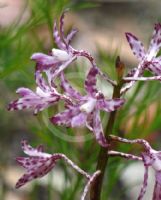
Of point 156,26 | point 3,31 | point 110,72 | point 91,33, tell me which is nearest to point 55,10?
point 3,31

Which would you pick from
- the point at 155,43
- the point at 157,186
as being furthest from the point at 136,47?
the point at 157,186

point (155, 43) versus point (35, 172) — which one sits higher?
point (155, 43)

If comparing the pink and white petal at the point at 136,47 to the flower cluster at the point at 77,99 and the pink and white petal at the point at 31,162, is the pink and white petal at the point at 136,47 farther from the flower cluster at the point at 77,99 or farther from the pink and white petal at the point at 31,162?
the pink and white petal at the point at 31,162

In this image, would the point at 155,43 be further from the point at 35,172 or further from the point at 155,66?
the point at 35,172

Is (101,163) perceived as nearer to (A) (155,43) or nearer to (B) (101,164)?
(B) (101,164)

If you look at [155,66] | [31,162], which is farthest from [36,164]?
[155,66]

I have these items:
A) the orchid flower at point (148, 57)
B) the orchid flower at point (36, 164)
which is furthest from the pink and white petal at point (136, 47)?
the orchid flower at point (36, 164)

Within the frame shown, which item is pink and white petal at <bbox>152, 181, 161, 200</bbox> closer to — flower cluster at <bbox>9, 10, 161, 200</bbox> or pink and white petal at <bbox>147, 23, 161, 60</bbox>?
flower cluster at <bbox>9, 10, 161, 200</bbox>
